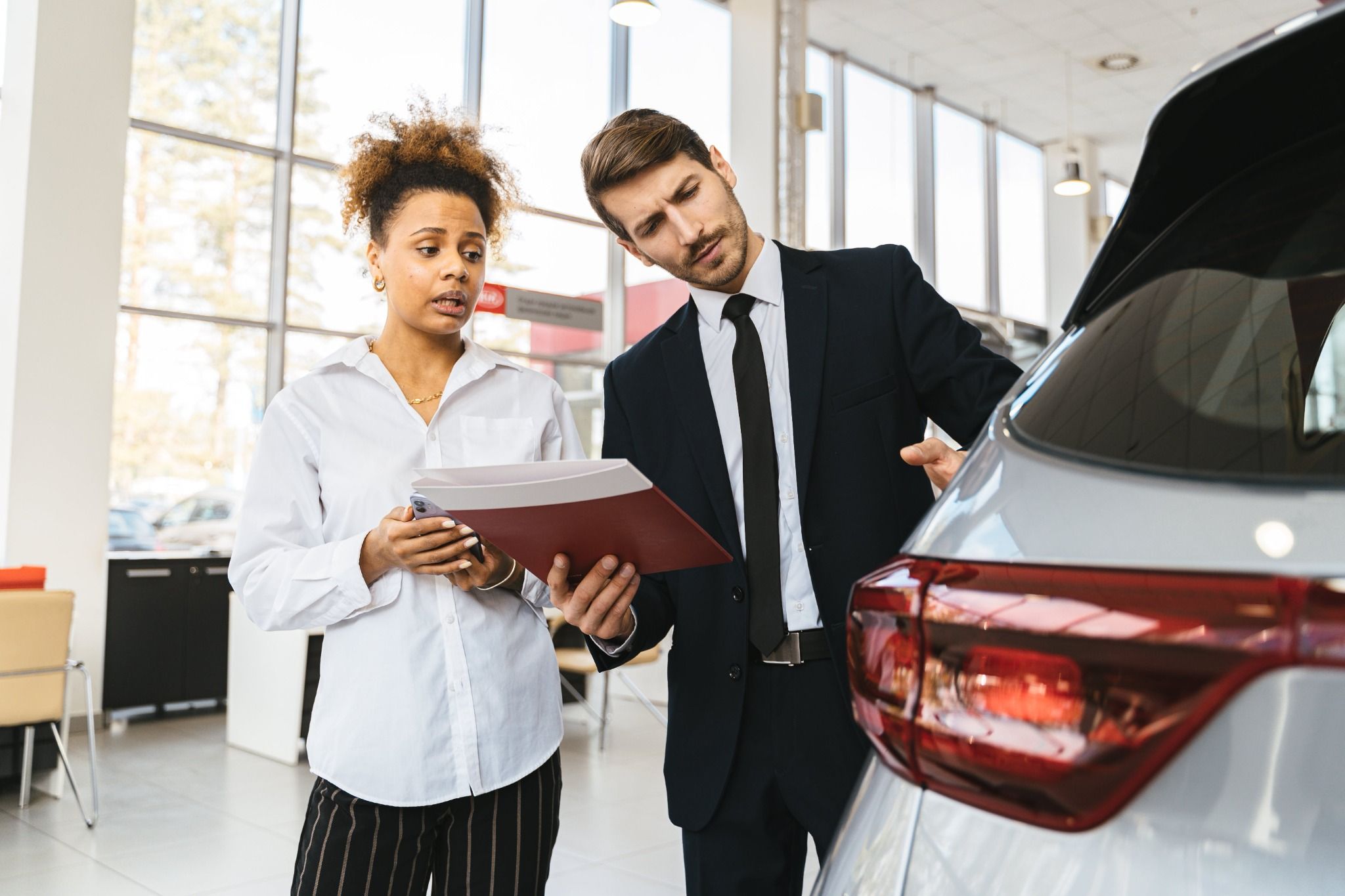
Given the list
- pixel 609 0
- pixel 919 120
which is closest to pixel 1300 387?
pixel 609 0

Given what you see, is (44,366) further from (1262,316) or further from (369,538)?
(1262,316)

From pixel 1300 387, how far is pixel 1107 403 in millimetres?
99

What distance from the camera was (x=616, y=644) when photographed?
58.2 inches

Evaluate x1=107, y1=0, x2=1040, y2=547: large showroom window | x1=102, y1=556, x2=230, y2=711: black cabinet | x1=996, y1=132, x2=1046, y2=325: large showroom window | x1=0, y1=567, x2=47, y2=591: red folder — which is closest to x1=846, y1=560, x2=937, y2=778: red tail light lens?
x1=0, y1=567, x2=47, y2=591: red folder

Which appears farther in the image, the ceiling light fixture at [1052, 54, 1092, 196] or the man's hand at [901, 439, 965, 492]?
the ceiling light fixture at [1052, 54, 1092, 196]

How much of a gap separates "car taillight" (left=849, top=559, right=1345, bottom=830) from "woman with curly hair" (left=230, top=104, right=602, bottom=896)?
84cm

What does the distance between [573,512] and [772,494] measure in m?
0.39

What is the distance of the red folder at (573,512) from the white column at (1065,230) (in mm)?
12988

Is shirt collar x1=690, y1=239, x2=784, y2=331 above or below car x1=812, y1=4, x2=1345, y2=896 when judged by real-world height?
above

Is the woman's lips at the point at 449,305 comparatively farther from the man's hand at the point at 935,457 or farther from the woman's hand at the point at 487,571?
the man's hand at the point at 935,457

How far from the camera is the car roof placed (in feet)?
2.14

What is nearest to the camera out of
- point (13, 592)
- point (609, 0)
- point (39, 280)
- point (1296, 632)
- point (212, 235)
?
point (1296, 632)

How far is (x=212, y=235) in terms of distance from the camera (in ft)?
22.6

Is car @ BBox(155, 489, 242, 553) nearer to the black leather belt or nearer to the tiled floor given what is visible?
the tiled floor
